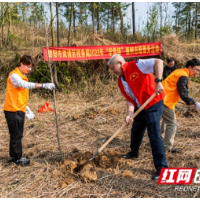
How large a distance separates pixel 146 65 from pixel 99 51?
5.69 m

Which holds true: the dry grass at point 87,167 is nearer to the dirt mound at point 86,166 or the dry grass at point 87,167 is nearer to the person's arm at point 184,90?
the dirt mound at point 86,166

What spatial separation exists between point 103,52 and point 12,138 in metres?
5.74

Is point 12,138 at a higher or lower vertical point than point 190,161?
higher

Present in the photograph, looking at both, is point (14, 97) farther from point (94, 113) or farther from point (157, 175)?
point (94, 113)

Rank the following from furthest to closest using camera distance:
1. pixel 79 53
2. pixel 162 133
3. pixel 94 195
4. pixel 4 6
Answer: pixel 4 6
pixel 79 53
pixel 162 133
pixel 94 195

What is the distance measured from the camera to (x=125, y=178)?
257cm

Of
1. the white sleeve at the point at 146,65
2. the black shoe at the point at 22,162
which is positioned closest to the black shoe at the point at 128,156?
the white sleeve at the point at 146,65

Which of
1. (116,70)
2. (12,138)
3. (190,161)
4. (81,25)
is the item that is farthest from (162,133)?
(81,25)

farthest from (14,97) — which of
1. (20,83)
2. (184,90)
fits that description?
(184,90)

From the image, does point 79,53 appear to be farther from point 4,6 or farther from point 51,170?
point 4,6

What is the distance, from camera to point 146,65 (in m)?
2.33

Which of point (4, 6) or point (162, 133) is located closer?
point (162, 133)

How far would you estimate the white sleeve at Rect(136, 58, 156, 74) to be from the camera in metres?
2.30

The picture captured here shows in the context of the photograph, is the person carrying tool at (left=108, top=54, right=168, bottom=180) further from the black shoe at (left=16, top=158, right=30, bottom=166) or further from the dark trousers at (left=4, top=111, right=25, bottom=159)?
the black shoe at (left=16, top=158, right=30, bottom=166)
